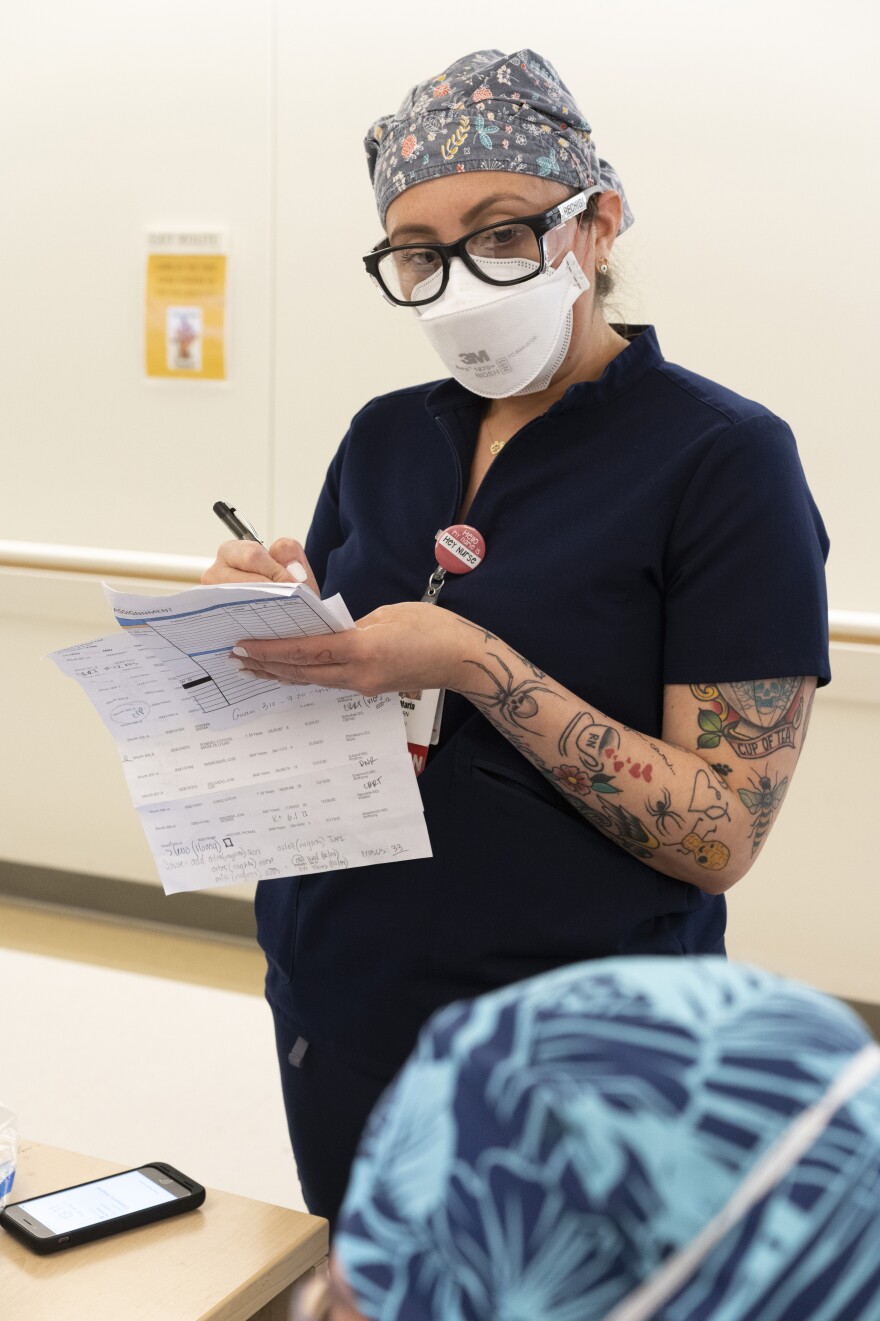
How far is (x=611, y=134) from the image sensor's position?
9.50ft

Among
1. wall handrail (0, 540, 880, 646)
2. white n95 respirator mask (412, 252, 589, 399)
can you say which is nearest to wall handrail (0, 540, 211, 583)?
wall handrail (0, 540, 880, 646)

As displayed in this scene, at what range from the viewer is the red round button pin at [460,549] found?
1242 mm

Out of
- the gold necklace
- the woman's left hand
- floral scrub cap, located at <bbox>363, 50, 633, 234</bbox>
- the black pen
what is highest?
floral scrub cap, located at <bbox>363, 50, 633, 234</bbox>

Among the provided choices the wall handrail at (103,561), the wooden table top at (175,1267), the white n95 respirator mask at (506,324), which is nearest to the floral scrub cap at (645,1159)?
the wooden table top at (175,1267)

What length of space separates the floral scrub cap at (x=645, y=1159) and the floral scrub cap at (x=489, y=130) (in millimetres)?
951

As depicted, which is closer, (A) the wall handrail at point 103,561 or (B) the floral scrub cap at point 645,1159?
(B) the floral scrub cap at point 645,1159

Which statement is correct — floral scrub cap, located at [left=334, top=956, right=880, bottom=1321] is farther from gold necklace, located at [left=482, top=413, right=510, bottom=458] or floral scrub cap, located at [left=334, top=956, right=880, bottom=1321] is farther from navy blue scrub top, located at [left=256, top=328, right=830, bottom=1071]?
gold necklace, located at [left=482, top=413, right=510, bottom=458]

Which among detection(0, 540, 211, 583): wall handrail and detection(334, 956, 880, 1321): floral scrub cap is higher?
detection(334, 956, 880, 1321): floral scrub cap

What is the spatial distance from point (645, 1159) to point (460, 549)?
90 centimetres

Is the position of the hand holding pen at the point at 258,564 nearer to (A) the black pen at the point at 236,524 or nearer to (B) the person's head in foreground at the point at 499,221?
(A) the black pen at the point at 236,524

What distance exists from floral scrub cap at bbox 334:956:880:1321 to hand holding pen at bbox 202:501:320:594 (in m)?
0.88

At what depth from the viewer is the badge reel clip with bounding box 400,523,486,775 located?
124 centimetres

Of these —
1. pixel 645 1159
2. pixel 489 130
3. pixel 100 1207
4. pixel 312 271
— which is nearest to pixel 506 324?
pixel 489 130

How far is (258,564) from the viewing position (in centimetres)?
127
